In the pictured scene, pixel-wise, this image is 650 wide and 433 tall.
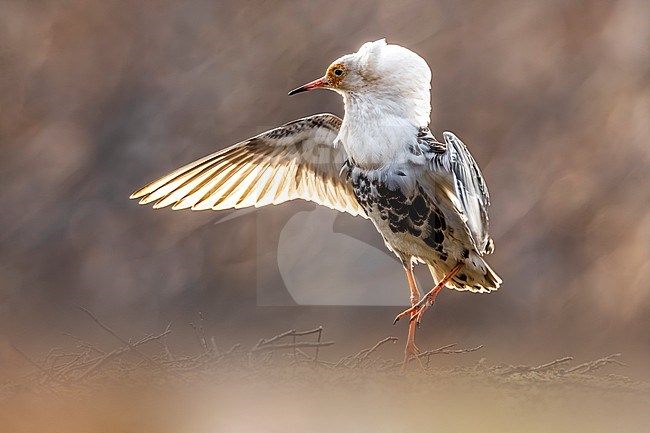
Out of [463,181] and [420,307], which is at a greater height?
[463,181]

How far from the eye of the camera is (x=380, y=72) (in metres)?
1.54

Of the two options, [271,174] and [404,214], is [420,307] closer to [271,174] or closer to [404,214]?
[404,214]

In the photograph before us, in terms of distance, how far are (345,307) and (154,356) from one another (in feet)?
6.38

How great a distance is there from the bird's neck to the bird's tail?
24cm

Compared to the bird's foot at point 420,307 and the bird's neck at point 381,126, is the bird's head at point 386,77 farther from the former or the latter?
the bird's foot at point 420,307

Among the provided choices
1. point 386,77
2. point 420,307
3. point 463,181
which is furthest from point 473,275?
point 386,77

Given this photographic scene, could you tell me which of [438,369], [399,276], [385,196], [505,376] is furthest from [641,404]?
[399,276]

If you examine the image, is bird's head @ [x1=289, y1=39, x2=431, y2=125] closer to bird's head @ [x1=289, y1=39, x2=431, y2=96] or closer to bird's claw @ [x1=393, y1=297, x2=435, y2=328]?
bird's head @ [x1=289, y1=39, x2=431, y2=96]

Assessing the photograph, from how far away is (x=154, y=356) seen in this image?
1441 millimetres

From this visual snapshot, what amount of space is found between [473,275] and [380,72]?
408 mm

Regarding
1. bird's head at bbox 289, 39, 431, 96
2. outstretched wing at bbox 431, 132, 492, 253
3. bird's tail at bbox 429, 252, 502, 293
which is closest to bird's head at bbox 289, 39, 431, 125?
bird's head at bbox 289, 39, 431, 96

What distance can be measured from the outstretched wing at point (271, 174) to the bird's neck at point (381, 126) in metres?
0.22

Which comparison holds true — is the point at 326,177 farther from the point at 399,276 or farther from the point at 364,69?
the point at 399,276

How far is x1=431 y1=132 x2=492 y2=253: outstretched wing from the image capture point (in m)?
1.39
